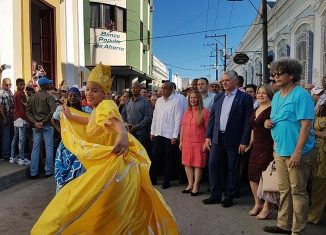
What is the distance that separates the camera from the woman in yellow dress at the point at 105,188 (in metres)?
2.97

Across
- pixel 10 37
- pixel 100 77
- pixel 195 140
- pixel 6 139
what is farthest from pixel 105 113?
pixel 10 37

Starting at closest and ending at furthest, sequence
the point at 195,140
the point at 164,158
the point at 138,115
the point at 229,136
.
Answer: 1. the point at 229,136
2. the point at 195,140
3. the point at 138,115
4. the point at 164,158

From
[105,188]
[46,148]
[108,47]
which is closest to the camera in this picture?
[105,188]

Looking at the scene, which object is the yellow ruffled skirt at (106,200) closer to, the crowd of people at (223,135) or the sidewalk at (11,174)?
the crowd of people at (223,135)

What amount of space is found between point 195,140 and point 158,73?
137 ft

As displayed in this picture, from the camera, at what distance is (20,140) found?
315 inches

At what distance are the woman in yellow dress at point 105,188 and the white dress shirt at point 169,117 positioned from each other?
10.4 ft

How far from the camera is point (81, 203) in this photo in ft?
9.74

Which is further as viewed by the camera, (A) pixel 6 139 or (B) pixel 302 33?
(B) pixel 302 33

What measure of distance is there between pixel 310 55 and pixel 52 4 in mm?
9412

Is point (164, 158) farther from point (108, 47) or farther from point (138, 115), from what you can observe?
point (108, 47)

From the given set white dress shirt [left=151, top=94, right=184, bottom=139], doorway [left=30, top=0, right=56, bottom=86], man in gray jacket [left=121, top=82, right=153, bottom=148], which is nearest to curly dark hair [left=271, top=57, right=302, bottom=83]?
white dress shirt [left=151, top=94, right=184, bottom=139]

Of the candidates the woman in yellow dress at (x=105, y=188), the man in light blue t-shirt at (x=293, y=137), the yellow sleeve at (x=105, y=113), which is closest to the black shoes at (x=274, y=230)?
the man in light blue t-shirt at (x=293, y=137)

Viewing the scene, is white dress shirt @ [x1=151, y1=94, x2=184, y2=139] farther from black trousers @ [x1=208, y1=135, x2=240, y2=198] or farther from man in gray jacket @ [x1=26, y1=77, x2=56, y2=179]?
man in gray jacket @ [x1=26, y1=77, x2=56, y2=179]
